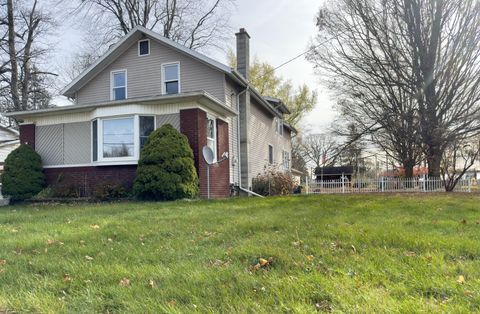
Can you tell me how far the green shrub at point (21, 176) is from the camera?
12.6 meters

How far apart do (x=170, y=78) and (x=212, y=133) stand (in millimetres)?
3460

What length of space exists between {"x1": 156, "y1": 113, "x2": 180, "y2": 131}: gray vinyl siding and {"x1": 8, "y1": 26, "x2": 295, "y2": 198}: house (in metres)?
0.03

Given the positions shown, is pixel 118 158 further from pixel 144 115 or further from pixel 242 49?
pixel 242 49

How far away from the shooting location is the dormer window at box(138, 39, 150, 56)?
51.3 ft

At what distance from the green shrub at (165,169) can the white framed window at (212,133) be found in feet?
6.12

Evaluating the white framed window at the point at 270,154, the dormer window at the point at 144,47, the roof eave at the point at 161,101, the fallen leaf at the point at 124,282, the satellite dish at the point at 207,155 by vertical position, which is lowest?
the fallen leaf at the point at 124,282

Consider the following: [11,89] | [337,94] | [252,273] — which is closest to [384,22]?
[337,94]

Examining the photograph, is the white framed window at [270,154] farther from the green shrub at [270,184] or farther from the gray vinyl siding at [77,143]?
the gray vinyl siding at [77,143]

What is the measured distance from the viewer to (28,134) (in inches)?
555

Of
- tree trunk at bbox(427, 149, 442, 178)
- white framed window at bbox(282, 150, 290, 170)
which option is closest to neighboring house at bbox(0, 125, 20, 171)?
white framed window at bbox(282, 150, 290, 170)

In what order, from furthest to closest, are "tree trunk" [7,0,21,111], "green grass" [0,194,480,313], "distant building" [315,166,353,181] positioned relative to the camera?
"distant building" [315,166,353,181] → "tree trunk" [7,0,21,111] → "green grass" [0,194,480,313]

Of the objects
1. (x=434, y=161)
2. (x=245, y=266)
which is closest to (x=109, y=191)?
(x=245, y=266)

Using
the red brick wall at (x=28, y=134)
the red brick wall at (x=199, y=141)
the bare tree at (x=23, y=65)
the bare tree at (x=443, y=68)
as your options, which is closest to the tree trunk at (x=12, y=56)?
the bare tree at (x=23, y=65)

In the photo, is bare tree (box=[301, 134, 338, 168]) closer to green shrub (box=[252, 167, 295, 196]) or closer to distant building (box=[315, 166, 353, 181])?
Result: distant building (box=[315, 166, 353, 181])
